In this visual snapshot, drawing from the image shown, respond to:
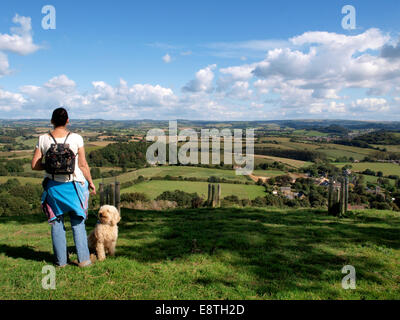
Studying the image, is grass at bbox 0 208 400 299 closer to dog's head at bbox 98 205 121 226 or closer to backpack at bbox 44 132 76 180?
dog's head at bbox 98 205 121 226

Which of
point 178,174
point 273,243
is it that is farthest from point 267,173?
point 273,243

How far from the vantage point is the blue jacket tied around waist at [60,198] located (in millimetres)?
4629

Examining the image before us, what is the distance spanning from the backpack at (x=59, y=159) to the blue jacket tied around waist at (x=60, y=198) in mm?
284

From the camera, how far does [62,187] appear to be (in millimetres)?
4633

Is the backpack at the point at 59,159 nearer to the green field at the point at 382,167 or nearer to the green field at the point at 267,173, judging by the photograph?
the green field at the point at 267,173

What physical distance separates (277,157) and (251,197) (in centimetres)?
2961

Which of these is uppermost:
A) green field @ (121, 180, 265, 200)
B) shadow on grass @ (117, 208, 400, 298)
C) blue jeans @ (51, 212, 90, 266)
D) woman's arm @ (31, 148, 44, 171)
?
woman's arm @ (31, 148, 44, 171)

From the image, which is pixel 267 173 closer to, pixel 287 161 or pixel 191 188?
pixel 287 161

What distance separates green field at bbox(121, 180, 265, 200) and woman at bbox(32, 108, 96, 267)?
73.4 feet

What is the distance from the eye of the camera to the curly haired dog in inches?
211

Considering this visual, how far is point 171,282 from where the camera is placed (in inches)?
180

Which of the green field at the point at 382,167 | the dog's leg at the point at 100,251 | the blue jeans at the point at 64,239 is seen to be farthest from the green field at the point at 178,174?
the blue jeans at the point at 64,239

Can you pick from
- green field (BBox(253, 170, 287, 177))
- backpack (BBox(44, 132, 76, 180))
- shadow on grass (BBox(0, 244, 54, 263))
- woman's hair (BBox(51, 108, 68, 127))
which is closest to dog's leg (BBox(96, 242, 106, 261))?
shadow on grass (BBox(0, 244, 54, 263))
